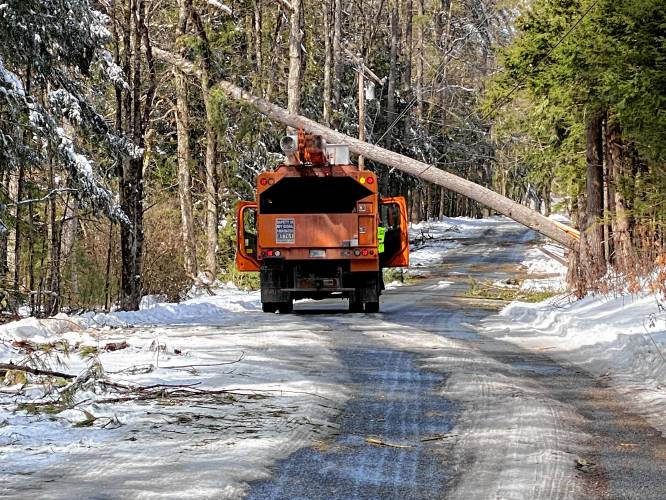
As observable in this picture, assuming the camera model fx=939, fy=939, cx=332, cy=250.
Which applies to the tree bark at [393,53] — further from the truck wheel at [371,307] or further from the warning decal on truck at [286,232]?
the warning decal on truck at [286,232]

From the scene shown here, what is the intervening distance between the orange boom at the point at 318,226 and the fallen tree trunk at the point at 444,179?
457 centimetres

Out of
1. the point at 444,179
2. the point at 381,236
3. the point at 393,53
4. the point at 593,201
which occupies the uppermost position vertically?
the point at 393,53

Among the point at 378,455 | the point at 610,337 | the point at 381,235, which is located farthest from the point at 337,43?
the point at 378,455

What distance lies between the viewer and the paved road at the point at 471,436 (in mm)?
5218

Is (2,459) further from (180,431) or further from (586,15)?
(586,15)

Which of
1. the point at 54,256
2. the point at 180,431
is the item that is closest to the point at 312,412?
the point at 180,431

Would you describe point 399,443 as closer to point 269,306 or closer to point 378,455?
point 378,455

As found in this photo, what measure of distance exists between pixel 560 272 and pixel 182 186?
15838mm

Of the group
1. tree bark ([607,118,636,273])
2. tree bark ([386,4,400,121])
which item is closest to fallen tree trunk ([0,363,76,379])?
tree bark ([607,118,636,273])

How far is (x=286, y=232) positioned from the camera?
714 inches

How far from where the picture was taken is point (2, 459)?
547 cm

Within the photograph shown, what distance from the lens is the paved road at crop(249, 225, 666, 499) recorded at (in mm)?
5218

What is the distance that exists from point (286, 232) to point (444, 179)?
6.32 m

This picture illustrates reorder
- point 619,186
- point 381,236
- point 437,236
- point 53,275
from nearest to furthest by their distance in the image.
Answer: point 53,275, point 381,236, point 619,186, point 437,236
